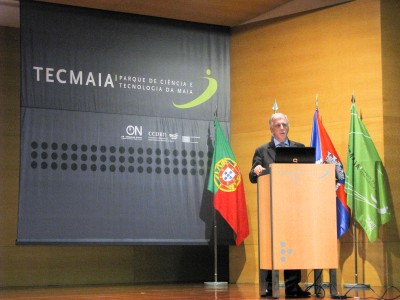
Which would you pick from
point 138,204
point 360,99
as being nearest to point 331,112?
point 360,99

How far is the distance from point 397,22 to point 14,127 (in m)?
4.46

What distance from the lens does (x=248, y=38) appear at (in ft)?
28.1

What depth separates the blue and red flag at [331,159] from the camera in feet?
24.0

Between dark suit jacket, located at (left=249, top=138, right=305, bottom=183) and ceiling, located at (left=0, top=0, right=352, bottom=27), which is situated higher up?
ceiling, located at (left=0, top=0, right=352, bottom=27)

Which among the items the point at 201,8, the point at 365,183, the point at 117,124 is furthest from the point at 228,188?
the point at 201,8

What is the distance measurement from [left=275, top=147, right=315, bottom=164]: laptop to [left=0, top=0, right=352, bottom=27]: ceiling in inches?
125

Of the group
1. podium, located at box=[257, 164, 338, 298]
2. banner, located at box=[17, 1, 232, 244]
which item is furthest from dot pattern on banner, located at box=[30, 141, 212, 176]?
podium, located at box=[257, 164, 338, 298]

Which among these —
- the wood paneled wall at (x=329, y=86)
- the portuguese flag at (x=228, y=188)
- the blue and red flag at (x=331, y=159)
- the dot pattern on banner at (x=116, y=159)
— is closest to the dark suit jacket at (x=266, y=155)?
the blue and red flag at (x=331, y=159)

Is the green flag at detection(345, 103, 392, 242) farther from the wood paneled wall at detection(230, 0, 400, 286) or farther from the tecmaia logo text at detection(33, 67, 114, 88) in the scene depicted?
the tecmaia logo text at detection(33, 67, 114, 88)

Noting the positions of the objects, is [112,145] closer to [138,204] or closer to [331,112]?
[138,204]

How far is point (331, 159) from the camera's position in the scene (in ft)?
24.1

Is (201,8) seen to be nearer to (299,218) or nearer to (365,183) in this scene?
(365,183)

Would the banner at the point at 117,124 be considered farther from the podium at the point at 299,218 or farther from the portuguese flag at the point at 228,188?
the podium at the point at 299,218

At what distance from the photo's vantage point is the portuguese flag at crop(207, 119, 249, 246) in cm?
793
